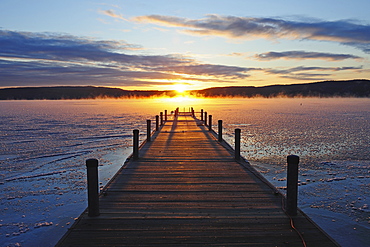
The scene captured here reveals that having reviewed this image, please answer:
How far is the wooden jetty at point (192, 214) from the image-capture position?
4.46m

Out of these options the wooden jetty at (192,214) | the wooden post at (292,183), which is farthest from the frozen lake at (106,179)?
the wooden post at (292,183)

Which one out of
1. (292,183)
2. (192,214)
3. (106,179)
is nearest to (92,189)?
(192,214)

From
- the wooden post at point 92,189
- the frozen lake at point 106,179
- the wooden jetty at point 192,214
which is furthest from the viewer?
the frozen lake at point 106,179

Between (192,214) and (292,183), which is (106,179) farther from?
(292,183)

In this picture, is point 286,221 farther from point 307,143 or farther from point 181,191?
point 307,143

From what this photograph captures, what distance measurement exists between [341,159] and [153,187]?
36.0 feet

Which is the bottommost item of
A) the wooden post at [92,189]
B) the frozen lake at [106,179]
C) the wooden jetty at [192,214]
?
the frozen lake at [106,179]

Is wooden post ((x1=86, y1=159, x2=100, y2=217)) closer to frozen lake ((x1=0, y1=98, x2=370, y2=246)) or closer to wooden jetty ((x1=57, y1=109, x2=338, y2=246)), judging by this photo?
wooden jetty ((x1=57, y1=109, x2=338, y2=246))

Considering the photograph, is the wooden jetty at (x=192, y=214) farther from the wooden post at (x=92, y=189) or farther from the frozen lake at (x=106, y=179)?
the frozen lake at (x=106, y=179)

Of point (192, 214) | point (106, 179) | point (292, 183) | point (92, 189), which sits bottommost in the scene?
point (106, 179)

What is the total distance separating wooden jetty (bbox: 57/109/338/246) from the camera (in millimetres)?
4457

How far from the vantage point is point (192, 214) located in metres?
5.39

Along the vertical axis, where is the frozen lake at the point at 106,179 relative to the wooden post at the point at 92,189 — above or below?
below

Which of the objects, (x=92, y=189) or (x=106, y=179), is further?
(x=106, y=179)
